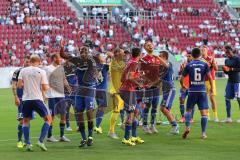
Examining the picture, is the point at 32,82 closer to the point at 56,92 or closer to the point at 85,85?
the point at 85,85

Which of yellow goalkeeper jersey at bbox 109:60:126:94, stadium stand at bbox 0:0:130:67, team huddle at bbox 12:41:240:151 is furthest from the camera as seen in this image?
stadium stand at bbox 0:0:130:67

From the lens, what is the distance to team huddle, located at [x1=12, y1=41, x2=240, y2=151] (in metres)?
14.3

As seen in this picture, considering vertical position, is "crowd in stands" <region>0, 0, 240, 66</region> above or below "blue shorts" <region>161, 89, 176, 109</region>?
above

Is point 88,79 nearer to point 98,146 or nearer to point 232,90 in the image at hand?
point 98,146

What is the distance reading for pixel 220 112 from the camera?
917 inches

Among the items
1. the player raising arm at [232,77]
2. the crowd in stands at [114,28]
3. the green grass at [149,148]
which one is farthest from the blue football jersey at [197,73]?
the crowd in stands at [114,28]

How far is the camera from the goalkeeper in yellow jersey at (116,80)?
16594 mm

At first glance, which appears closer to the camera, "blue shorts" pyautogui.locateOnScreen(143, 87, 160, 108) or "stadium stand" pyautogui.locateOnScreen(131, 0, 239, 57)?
"blue shorts" pyautogui.locateOnScreen(143, 87, 160, 108)

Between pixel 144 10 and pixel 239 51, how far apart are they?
7.91m

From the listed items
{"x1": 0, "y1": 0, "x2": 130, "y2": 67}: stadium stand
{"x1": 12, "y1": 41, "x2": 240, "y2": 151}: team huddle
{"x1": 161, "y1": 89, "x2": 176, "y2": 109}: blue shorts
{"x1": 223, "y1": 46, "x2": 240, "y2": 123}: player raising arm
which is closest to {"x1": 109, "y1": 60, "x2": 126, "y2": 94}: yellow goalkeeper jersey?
{"x1": 12, "y1": 41, "x2": 240, "y2": 151}: team huddle

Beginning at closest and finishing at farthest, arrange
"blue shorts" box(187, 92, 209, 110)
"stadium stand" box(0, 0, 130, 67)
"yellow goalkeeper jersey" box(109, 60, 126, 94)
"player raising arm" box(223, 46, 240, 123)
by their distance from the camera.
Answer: "blue shorts" box(187, 92, 209, 110)
"yellow goalkeeper jersey" box(109, 60, 126, 94)
"player raising arm" box(223, 46, 240, 123)
"stadium stand" box(0, 0, 130, 67)

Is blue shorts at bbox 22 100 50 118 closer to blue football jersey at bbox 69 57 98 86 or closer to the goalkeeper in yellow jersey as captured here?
blue football jersey at bbox 69 57 98 86

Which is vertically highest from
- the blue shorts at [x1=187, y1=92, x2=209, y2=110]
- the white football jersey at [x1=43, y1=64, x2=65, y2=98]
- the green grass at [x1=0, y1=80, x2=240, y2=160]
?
the white football jersey at [x1=43, y1=64, x2=65, y2=98]

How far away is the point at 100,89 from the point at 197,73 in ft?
9.78
